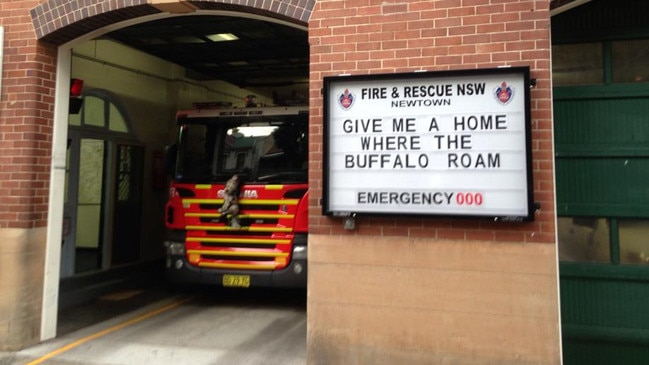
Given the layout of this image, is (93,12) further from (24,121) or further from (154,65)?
(154,65)

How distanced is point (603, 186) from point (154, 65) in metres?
9.70

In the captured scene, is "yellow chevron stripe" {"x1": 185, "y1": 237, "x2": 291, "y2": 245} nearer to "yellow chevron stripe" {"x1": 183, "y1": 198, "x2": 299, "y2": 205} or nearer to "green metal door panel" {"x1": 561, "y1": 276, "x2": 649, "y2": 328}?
"yellow chevron stripe" {"x1": 183, "y1": 198, "x2": 299, "y2": 205}

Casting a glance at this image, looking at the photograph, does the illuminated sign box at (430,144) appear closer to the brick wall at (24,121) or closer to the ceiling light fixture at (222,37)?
the brick wall at (24,121)

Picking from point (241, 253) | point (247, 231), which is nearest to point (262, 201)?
point (247, 231)

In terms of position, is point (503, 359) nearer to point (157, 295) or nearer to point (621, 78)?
point (621, 78)

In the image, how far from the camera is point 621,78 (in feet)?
15.9

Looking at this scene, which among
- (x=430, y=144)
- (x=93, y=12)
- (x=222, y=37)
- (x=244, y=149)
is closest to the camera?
(x=430, y=144)

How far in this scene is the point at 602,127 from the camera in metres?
4.81

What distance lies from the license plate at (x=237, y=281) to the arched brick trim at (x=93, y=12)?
3888mm

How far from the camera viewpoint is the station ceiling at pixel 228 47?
8.62 metres

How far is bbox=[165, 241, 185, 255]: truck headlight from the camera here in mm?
7715

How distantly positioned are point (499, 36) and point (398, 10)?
3.27 feet

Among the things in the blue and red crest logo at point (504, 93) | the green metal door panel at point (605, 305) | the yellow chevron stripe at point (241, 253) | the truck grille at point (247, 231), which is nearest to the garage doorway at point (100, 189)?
the truck grille at point (247, 231)

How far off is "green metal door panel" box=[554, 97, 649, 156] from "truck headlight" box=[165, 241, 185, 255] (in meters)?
5.64
